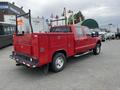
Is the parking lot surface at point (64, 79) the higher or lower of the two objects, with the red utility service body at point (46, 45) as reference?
lower

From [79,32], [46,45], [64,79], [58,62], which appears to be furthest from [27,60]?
[79,32]

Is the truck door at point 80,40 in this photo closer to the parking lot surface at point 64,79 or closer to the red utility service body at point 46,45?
the red utility service body at point 46,45

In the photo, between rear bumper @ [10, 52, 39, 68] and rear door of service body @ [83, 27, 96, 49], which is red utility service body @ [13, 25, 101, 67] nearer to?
rear bumper @ [10, 52, 39, 68]

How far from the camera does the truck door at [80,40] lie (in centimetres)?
824

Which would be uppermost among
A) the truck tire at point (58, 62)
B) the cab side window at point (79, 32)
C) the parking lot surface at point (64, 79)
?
the cab side window at point (79, 32)

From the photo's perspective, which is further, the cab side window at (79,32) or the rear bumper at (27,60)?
the cab side window at (79,32)

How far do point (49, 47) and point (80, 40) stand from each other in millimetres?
2604

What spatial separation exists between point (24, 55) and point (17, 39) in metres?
0.92

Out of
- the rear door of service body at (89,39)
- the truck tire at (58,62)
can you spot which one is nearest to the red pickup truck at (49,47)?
the truck tire at (58,62)

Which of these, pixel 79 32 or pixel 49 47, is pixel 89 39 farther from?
pixel 49 47

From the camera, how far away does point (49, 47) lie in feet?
20.9

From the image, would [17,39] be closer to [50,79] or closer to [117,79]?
[50,79]

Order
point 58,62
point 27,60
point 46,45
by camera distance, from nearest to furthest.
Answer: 1. point 46,45
2. point 27,60
3. point 58,62

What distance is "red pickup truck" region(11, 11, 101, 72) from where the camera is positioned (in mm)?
6045
